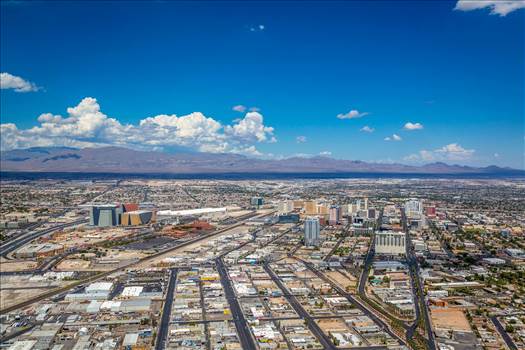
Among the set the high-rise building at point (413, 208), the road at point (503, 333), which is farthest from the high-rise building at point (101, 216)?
the road at point (503, 333)

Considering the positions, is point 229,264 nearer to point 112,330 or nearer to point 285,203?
point 112,330

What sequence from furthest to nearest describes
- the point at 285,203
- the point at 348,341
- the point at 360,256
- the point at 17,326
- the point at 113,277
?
the point at 285,203 → the point at 360,256 → the point at 113,277 → the point at 17,326 → the point at 348,341

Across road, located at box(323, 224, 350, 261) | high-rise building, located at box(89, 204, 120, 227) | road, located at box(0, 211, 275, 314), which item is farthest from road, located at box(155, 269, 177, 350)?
high-rise building, located at box(89, 204, 120, 227)

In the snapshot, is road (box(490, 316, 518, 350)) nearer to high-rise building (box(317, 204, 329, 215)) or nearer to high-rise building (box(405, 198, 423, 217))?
high-rise building (box(405, 198, 423, 217))

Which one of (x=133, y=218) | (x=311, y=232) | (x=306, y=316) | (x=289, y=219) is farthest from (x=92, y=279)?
(x=289, y=219)

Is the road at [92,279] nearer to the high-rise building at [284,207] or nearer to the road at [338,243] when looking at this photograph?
the road at [338,243]

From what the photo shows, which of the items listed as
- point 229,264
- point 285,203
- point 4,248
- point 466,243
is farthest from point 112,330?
point 285,203
